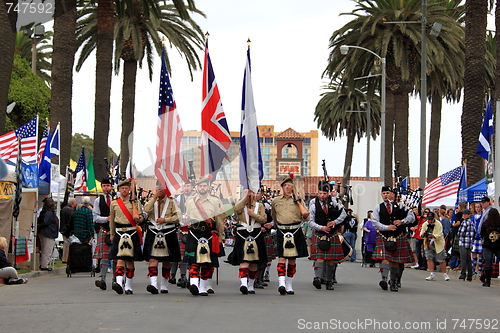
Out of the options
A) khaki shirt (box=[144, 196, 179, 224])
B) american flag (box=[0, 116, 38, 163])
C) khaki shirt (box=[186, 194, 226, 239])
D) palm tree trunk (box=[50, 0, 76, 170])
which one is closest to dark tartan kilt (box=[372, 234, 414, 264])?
khaki shirt (box=[186, 194, 226, 239])

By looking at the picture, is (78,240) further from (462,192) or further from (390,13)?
(390,13)

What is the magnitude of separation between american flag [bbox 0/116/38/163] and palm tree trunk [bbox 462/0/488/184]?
1291 centimetres

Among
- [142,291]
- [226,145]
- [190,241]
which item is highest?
[226,145]

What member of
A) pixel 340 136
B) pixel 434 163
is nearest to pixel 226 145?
pixel 434 163

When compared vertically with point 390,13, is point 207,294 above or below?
below

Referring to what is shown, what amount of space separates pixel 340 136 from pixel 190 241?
47.3 m

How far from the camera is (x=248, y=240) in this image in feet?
41.6

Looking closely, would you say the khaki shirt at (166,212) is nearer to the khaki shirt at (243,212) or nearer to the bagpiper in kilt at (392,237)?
the khaki shirt at (243,212)

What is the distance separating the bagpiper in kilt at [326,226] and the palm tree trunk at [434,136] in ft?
97.9

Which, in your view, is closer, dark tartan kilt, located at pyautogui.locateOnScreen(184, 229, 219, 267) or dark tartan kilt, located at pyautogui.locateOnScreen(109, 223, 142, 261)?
dark tartan kilt, located at pyautogui.locateOnScreen(184, 229, 219, 267)

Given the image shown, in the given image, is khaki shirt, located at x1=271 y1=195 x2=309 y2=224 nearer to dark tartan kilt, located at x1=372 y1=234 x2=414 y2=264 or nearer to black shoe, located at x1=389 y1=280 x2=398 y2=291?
dark tartan kilt, located at x1=372 y1=234 x2=414 y2=264

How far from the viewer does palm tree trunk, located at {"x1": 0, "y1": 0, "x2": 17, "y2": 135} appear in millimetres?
18188

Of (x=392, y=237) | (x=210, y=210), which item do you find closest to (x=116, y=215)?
(x=210, y=210)

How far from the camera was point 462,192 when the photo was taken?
22.3m
